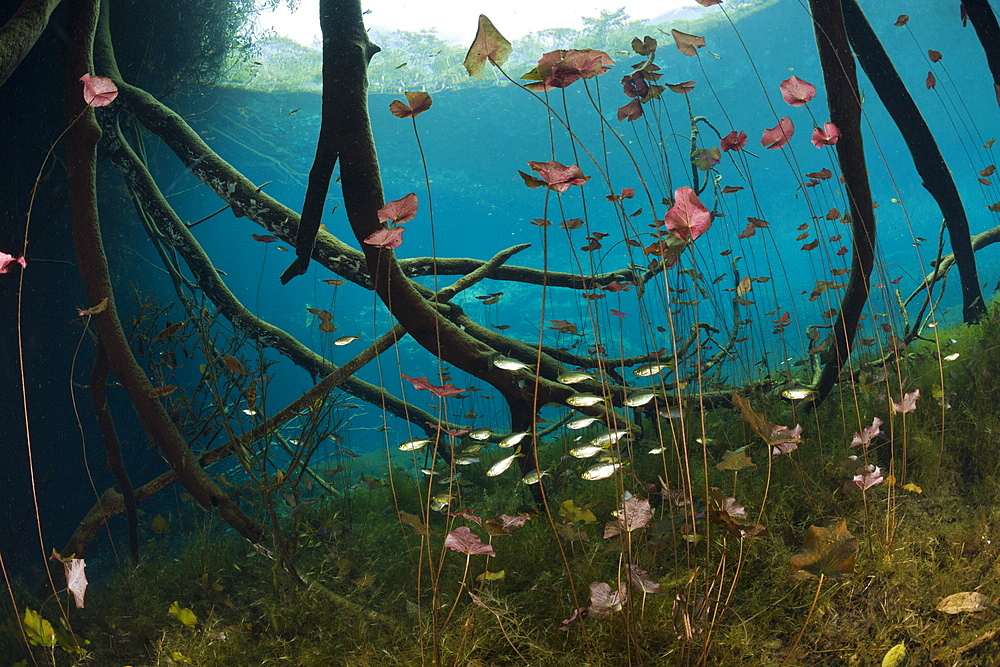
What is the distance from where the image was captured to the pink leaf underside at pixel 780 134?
1.52 metres

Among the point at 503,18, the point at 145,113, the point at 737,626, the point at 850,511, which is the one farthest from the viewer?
the point at 503,18

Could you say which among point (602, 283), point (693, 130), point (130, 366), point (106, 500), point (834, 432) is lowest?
point (106, 500)

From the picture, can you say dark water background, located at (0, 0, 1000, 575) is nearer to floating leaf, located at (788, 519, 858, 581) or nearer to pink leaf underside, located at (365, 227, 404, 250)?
pink leaf underside, located at (365, 227, 404, 250)

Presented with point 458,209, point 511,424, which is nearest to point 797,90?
point 511,424

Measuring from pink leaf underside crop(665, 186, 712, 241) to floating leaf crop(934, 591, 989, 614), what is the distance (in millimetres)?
1046

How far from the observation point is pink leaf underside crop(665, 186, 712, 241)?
0.92 m

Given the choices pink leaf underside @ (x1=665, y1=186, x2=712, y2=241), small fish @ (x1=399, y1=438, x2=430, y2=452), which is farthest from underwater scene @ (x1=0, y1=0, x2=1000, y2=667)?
small fish @ (x1=399, y1=438, x2=430, y2=452)

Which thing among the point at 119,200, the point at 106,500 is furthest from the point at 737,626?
the point at 119,200

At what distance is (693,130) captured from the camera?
238 cm

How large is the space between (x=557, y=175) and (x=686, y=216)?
0.25 m

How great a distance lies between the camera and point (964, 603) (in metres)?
1.14

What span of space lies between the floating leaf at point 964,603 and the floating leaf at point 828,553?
1.87 ft

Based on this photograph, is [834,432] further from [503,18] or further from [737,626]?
[503,18]

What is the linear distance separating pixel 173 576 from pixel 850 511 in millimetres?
2995
